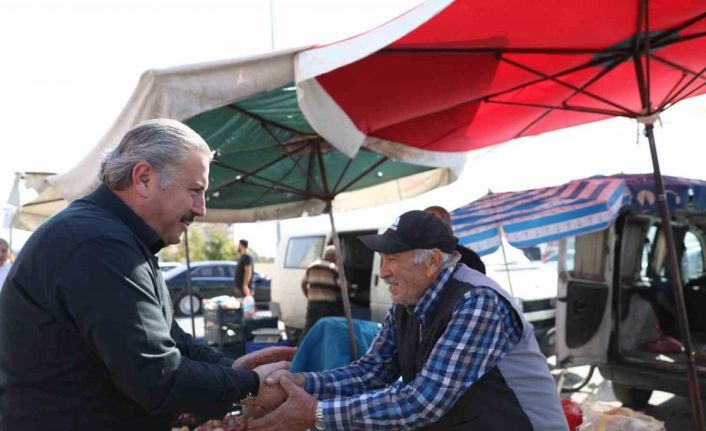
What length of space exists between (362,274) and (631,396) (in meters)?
4.77

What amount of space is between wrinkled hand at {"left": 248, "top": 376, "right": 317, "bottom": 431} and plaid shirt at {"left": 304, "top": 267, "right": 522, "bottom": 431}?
76 millimetres

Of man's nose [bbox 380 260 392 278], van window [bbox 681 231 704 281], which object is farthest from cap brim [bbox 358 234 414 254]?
van window [bbox 681 231 704 281]

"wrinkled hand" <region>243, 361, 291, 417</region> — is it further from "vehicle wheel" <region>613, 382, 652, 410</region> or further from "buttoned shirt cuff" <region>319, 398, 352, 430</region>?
"vehicle wheel" <region>613, 382, 652, 410</region>

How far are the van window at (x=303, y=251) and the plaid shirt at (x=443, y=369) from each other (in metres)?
8.42

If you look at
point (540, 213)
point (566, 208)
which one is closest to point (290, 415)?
point (566, 208)

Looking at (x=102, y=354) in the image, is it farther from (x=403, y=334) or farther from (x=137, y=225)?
(x=403, y=334)

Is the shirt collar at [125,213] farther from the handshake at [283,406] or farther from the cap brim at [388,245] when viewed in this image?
the cap brim at [388,245]

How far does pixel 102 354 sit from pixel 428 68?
9.35ft

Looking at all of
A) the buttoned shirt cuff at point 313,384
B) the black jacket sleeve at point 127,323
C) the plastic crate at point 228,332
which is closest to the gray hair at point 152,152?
the black jacket sleeve at point 127,323

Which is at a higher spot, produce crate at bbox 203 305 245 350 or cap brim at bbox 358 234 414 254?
cap brim at bbox 358 234 414 254

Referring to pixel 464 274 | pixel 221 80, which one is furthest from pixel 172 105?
pixel 464 274

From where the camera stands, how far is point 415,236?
7.66 feet

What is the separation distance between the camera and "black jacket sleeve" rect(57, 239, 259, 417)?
149 centimetres

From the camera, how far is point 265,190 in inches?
300
